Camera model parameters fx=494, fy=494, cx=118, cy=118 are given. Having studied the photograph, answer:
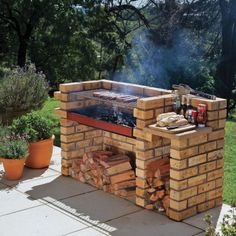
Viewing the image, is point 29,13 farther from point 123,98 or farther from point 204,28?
point 123,98

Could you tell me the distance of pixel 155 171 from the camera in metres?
5.20

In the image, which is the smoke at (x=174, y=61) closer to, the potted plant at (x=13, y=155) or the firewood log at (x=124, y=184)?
the potted plant at (x=13, y=155)

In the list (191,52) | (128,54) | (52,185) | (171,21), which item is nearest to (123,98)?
(52,185)

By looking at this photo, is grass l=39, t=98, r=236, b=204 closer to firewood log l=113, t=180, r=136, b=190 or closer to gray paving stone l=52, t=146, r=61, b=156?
gray paving stone l=52, t=146, r=61, b=156

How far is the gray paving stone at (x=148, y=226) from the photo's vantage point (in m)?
4.64

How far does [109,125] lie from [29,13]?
35.8 feet

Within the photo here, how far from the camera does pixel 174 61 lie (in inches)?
660

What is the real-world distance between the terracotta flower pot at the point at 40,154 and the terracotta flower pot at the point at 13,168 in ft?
1.20

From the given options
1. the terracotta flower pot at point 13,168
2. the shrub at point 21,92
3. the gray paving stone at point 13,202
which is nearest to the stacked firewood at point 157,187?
the gray paving stone at point 13,202

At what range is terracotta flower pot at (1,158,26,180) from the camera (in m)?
6.06

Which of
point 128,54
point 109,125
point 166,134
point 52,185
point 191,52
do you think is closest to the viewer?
point 166,134

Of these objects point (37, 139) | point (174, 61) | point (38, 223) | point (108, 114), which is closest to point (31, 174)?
point (37, 139)

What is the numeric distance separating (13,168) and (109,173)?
1.27 meters

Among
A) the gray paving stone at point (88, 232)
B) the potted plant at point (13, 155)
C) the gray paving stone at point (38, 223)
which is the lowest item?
the gray paving stone at point (88, 232)
